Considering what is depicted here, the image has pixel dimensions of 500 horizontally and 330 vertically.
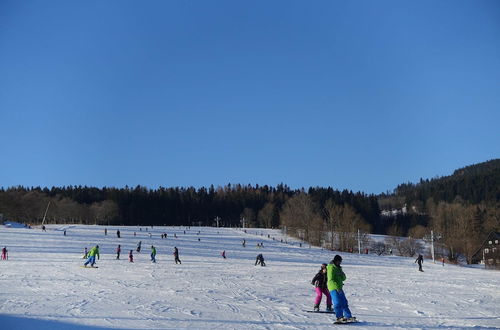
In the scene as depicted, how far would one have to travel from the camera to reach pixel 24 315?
10.7 m

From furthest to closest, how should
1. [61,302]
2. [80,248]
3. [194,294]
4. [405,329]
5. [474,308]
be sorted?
1. [80,248]
2. [194,294]
3. [474,308]
4. [61,302]
5. [405,329]

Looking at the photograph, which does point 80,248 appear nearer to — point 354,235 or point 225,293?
point 225,293

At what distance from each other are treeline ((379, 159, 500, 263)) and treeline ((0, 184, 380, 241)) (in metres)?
13.9

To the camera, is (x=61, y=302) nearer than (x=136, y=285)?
Yes

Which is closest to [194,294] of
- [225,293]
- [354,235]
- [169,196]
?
[225,293]

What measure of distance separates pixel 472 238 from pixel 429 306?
68.0 meters

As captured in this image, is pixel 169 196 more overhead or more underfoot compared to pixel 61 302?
more overhead

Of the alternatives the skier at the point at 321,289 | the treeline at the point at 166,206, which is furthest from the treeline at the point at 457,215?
the skier at the point at 321,289

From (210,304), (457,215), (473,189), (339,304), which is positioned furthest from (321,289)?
(473,189)

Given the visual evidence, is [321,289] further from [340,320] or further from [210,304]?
[210,304]

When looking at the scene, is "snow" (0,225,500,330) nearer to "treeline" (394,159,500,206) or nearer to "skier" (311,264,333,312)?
"skier" (311,264,333,312)

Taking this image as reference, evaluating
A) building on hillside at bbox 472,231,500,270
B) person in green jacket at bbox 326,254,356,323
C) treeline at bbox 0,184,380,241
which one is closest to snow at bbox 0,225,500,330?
person in green jacket at bbox 326,254,356,323

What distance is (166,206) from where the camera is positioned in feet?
498

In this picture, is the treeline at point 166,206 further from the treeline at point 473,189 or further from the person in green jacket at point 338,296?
the person in green jacket at point 338,296
